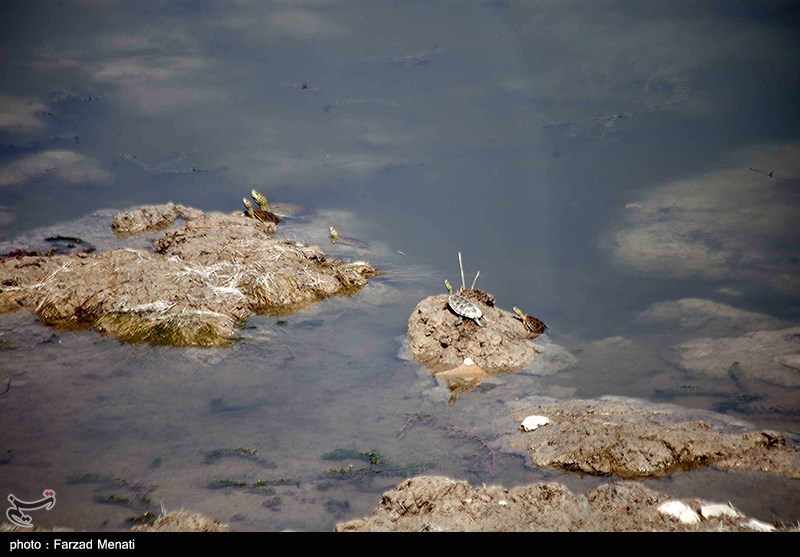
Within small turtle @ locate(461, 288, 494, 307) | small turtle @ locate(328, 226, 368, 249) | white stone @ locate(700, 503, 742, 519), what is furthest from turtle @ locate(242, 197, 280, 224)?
white stone @ locate(700, 503, 742, 519)

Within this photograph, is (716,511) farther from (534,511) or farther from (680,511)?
(534,511)

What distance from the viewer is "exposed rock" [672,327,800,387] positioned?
6.96 meters

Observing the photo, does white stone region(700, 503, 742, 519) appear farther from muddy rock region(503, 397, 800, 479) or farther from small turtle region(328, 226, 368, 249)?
small turtle region(328, 226, 368, 249)

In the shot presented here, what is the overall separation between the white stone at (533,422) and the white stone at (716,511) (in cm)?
179

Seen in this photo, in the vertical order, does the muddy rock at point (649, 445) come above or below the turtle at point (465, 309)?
below

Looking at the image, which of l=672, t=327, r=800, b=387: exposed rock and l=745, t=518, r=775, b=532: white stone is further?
l=672, t=327, r=800, b=387: exposed rock

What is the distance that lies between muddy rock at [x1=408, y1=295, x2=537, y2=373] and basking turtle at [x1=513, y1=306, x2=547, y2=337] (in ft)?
0.23

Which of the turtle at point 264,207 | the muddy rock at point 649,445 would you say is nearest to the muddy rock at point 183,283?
the turtle at point 264,207

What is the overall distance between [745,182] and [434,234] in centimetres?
507

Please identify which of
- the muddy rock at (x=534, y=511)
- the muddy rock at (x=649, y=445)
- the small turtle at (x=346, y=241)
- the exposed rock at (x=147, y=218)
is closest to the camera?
the muddy rock at (x=534, y=511)

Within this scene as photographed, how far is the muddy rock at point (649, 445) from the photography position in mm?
5602

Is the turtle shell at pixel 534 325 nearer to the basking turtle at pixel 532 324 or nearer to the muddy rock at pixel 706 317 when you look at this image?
the basking turtle at pixel 532 324

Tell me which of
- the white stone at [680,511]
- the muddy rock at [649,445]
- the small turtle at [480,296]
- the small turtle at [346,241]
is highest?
the small turtle at [346,241]

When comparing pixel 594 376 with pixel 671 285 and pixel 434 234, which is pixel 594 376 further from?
pixel 434 234
